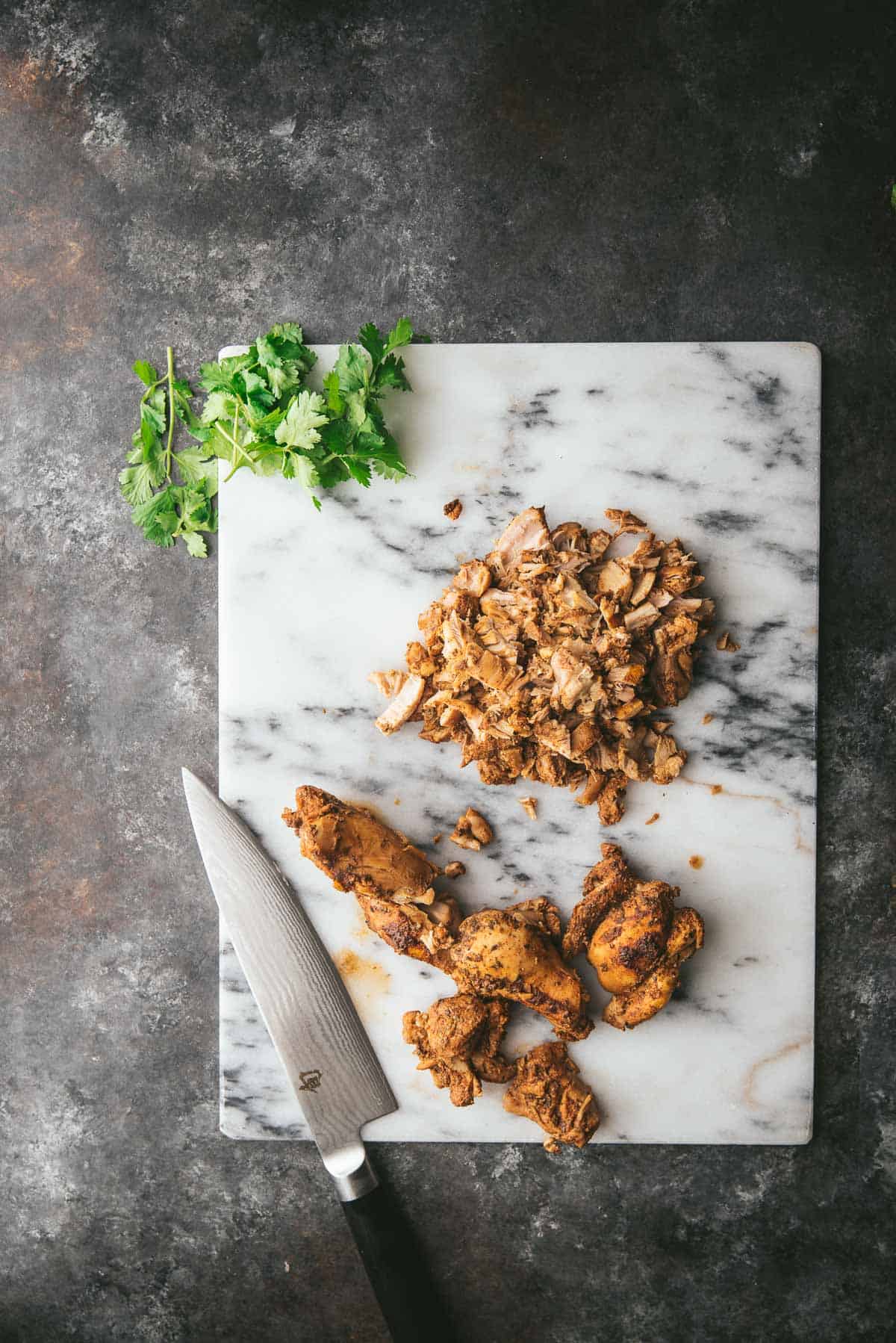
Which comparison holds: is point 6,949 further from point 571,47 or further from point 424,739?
point 571,47

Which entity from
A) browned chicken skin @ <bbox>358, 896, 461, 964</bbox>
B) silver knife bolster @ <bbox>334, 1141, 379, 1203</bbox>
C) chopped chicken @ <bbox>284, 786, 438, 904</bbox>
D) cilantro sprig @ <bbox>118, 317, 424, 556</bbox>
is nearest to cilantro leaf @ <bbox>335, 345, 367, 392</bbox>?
cilantro sprig @ <bbox>118, 317, 424, 556</bbox>

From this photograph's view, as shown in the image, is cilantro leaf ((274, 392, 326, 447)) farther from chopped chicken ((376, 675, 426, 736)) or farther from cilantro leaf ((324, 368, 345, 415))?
chopped chicken ((376, 675, 426, 736))

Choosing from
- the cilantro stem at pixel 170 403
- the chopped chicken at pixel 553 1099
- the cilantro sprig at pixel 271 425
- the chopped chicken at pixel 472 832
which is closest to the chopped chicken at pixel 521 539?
the cilantro sprig at pixel 271 425

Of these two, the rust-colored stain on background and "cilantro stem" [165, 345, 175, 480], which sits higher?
the rust-colored stain on background

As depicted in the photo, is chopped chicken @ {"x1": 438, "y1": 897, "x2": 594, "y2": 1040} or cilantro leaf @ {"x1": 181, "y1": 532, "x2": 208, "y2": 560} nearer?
chopped chicken @ {"x1": 438, "y1": 897, "x2": 594, "y2": 1040}

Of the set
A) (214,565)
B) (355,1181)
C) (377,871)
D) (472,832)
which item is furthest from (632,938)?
(214,565)

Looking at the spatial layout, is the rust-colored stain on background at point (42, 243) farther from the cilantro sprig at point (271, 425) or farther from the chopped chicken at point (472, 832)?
the chopped chicken at point (472, 832)

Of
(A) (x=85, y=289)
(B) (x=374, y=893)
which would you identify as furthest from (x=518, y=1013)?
(A) (x=85, y=289)

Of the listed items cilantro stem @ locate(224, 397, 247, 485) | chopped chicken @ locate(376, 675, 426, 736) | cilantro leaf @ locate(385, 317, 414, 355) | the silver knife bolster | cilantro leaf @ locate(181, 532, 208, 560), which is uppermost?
cilantro leaf @ locate(385, 317, 414, 355)
